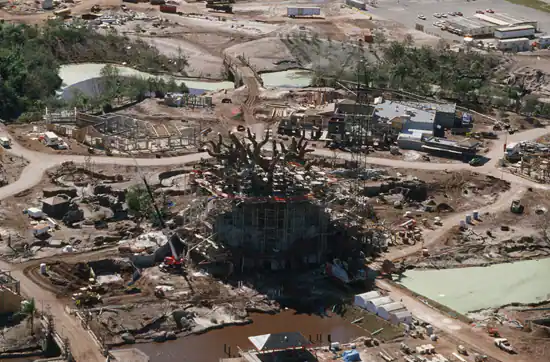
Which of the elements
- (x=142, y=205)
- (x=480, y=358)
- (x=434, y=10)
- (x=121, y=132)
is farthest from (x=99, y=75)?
(x=480, y=358)

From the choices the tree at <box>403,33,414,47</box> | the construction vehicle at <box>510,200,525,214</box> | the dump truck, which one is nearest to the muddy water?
the construction vehicle at <box>510,200,525,214</box>

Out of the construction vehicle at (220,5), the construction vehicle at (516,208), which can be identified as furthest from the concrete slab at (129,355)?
the construction vehicle at (220,5)

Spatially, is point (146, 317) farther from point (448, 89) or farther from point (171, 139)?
point (448, 89)

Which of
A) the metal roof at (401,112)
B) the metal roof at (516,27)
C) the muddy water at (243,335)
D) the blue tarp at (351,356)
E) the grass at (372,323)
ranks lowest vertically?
the muddy water at (243,335)

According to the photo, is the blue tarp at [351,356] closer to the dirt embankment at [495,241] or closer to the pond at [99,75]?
the dirt embankment at [495,241]

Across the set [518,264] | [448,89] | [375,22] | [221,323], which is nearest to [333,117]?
[448,89]

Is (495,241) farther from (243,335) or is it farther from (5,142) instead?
(5,142)
